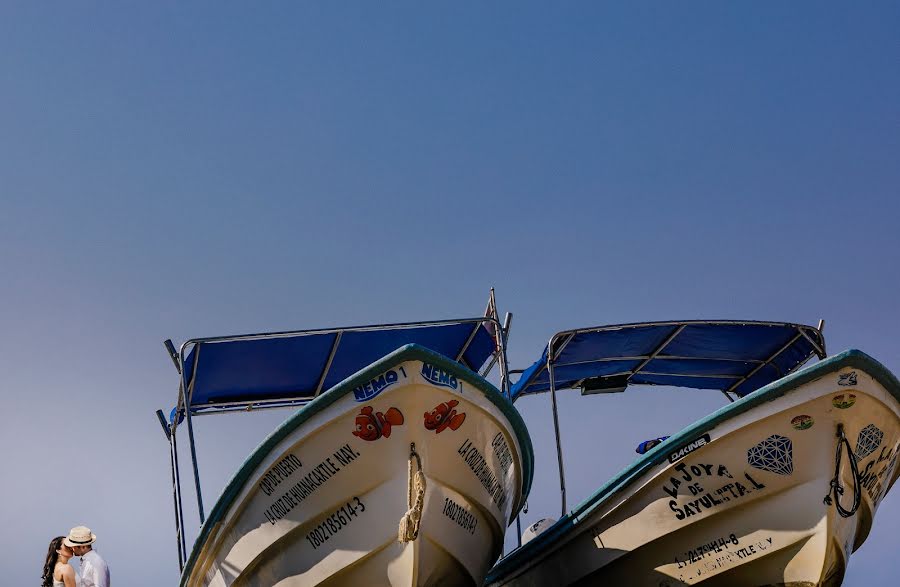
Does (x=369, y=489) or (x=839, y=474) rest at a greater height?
(x=369, y=489)

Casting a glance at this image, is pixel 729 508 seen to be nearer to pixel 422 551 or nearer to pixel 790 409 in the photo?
pixel 790 409

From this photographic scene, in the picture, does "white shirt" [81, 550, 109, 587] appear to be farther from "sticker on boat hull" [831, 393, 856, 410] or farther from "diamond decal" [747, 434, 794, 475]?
"sticker on boat hull" [831, 393, 856, 410]

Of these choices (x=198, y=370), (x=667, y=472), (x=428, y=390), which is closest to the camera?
(x=428, y=390)

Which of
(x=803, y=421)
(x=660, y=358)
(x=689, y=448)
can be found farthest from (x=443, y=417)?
(x=660, y=358)

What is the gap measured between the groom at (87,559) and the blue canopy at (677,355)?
14.8 feet

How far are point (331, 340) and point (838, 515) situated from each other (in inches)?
199

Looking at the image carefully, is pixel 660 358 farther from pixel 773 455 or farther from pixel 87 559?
pixel 87 559

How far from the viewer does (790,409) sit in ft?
28.4

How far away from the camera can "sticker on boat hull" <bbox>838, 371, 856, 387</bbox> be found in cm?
856

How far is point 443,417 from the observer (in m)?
8.73

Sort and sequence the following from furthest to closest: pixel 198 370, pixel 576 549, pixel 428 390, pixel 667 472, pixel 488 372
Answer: pixel 488 372 → pixel 198 370 → pixel 576 549 → pixel 667 472 → pixel 428 390

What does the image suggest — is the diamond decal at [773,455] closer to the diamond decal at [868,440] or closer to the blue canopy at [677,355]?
→ the diamond decal at [868,440]

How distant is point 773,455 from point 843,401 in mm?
655

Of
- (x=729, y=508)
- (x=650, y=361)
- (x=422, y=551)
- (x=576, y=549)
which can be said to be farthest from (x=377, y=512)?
(x=650, y=361)
